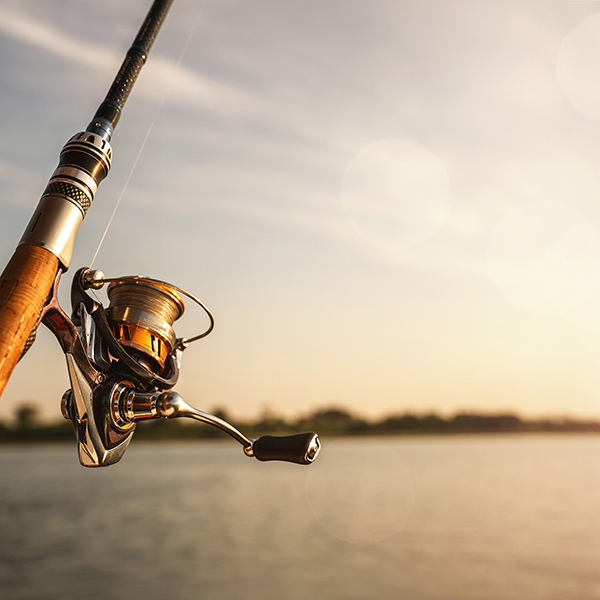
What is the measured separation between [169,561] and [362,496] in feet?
23.2

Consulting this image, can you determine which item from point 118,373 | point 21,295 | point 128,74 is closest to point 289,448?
→ point 118,373

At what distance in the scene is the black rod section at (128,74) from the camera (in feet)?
3.91

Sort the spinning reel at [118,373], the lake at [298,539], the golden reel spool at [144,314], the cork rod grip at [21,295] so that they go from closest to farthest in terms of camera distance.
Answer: the cork rod grip at [21,295] → the spinning reel at [118,373] → the golden reel spool at [144,314] → the lake at [298,539]

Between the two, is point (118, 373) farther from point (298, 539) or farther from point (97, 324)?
point (298, 539)

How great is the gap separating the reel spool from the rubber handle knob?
1.04 ft

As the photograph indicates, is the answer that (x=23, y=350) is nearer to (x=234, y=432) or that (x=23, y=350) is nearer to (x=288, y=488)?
(x=234, y=432)

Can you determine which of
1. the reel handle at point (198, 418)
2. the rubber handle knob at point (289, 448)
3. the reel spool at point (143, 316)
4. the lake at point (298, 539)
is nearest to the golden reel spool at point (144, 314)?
the reel spool at point (143, 316)

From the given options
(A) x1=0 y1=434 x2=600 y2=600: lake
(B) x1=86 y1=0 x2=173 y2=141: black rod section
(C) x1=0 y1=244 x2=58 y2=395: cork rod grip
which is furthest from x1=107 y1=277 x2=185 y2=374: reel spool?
(A) x1=0 y1=434 x2=600 y2=600: lake

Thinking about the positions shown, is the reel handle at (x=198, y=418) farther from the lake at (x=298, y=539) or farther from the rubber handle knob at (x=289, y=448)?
the lake at (x=298, y=539)

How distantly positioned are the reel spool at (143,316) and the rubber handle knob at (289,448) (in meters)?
0.32

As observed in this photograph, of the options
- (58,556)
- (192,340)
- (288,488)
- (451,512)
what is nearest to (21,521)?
(58,556)

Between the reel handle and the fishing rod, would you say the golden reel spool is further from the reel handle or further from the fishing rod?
the reel handle

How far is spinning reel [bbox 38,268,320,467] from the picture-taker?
1.04 metres

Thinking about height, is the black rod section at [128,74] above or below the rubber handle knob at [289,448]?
above
